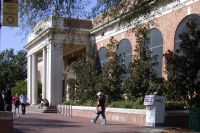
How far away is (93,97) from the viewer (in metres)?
36.4

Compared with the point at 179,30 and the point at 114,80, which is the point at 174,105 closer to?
the point at 179,30

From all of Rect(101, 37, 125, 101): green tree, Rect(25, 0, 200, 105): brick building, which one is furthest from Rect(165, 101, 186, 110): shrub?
Rect(101, 37, 125, 101): green tree

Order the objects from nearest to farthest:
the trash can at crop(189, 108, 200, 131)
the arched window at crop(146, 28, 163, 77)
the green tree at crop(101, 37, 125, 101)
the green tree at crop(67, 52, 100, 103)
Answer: the trash can at crop(189, 108, 200, 131) → the arched window at crop(146, 28, 163, 77) → the green tree at crop(101, 37, 125, 101) → the green tree at crop(67, 52, 100, 103)

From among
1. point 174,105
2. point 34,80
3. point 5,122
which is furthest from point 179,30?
point 34,80

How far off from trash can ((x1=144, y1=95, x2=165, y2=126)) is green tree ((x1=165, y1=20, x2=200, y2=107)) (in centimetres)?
276

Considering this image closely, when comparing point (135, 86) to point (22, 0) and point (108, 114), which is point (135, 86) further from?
point (22, 0)

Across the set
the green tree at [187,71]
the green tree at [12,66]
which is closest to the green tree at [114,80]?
the green tree at [187,71]

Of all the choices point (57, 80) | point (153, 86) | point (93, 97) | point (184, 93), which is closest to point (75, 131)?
point (184, 93)

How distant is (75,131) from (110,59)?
15807 mm

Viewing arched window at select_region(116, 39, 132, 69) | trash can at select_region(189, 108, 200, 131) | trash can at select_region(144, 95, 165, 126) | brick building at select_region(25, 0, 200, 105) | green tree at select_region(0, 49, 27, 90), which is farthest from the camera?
green tree at select_region(0, 49, 27, 90)

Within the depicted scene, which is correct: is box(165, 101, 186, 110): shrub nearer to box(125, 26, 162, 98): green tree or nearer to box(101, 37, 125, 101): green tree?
box(125, 26, 162, 98): green tree

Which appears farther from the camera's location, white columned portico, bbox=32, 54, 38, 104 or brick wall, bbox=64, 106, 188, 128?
white columned portico, bbox=32, 54, 38, 104

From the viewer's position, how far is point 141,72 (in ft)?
96.4

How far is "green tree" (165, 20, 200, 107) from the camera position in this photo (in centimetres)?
2394
